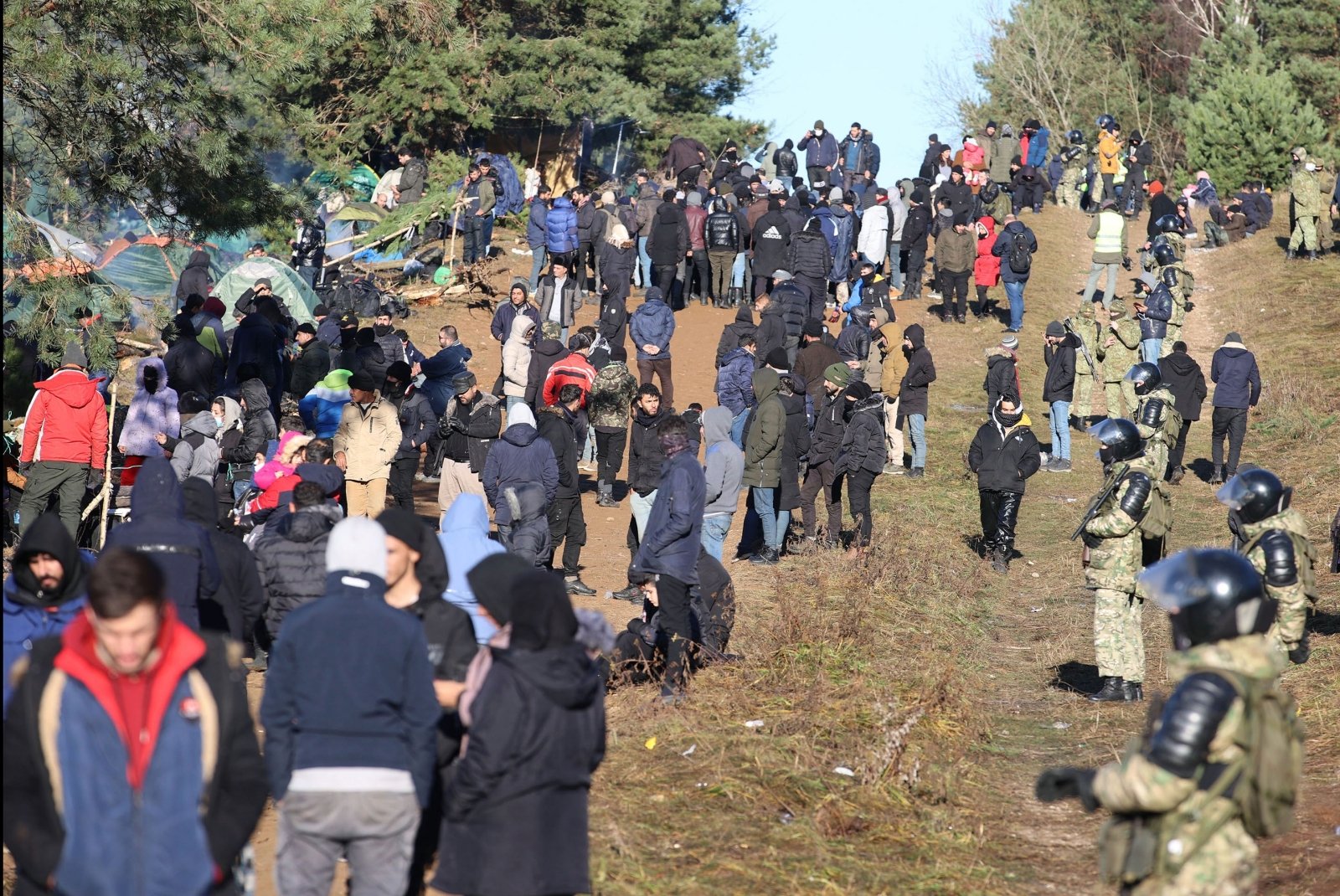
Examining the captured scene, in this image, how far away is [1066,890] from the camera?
23.8 ft

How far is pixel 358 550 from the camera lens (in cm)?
498

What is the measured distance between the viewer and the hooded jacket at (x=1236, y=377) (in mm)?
17438

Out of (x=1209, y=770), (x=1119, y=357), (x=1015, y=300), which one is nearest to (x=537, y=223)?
(x=1015, y=300)

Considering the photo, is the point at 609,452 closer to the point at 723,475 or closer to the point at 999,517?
the point at 723,475

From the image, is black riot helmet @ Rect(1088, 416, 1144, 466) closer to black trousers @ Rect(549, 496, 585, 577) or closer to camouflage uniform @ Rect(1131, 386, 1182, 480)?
camouflage uniform @ Rect(1131, 386, 1182, 480)

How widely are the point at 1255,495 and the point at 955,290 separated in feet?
56.4

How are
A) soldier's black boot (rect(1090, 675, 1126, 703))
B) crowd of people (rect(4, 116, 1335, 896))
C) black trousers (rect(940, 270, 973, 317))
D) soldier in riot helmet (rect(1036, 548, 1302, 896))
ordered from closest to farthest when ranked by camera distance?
crowd of people (rect(4, 116, 1335, 896)) < soldier in riot helmet (rect(1036, 548, 1302, 896)) < soldier's black boot (rect(1090, 675, 1126, 703)) < black trousers (rect(940, 270, 973, 317))

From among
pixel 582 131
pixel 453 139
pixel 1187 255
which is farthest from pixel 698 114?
pixel 1187 255

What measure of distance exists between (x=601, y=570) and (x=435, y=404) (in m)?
2.81

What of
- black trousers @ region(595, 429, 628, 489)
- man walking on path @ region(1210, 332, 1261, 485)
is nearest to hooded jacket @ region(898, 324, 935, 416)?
man walking on path @ region(1210, 332, 1261, 485)

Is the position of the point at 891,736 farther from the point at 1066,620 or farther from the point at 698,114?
the point at 698,114

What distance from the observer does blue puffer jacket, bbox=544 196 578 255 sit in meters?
22.8

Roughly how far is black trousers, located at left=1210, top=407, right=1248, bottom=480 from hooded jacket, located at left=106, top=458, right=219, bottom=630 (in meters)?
13.6

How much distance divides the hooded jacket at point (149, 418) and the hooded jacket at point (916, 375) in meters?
7.94
